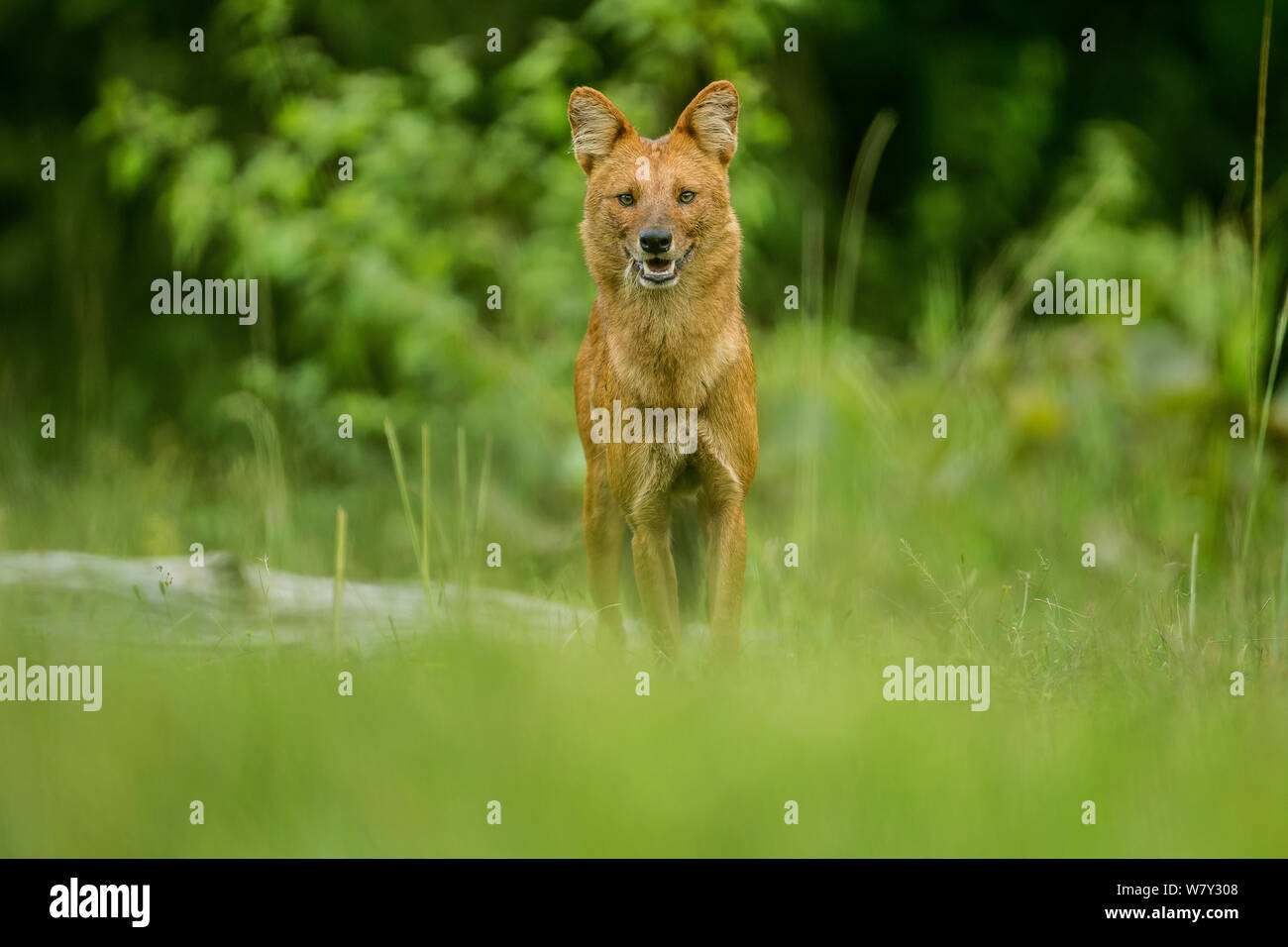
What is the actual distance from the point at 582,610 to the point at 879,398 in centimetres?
301

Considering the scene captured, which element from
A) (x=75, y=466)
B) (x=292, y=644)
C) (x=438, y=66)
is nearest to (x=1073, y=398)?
(x=438, y=66)

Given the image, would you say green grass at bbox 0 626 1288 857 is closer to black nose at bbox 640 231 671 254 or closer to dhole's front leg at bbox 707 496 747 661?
dhole's front leg at bbox 707 496 747 661

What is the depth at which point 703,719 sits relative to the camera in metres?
3.59

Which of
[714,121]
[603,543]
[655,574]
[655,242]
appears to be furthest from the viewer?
[603,543]

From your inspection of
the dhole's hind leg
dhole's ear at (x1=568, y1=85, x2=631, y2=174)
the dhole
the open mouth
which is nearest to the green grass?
the dhole

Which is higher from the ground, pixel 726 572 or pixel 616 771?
pixel 726 572

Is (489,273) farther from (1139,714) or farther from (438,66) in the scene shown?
(1139,714)

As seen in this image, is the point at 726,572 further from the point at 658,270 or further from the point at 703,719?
the point at 658,270

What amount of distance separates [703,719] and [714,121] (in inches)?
73.4

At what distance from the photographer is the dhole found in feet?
13.9

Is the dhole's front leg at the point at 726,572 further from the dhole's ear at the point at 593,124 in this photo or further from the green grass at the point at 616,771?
the dhole's ear at the point at 593,124

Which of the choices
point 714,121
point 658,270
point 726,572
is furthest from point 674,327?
point 726,572

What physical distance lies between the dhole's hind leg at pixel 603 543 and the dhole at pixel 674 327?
28 centimetres

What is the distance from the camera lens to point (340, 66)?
30.8 feet
